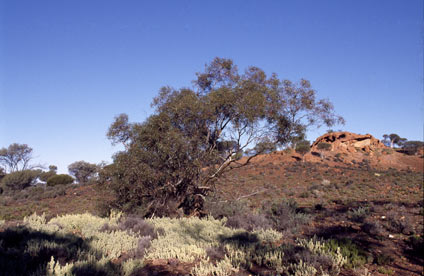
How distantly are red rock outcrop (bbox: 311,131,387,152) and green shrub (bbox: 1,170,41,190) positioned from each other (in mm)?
50072

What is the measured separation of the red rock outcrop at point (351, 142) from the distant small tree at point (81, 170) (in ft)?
142

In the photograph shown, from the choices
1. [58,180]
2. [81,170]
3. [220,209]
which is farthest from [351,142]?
[220,209]

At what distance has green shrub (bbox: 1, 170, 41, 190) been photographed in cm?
3356

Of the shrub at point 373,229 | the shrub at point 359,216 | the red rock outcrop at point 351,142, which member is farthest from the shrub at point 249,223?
the red rock outcrop at point 351,142

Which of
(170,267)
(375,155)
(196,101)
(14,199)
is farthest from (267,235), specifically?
(375,155)

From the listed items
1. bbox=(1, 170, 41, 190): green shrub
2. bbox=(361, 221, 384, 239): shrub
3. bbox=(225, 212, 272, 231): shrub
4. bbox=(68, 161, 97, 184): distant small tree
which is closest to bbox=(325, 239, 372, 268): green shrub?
bbox=(361, 221, 384, 239): shrub

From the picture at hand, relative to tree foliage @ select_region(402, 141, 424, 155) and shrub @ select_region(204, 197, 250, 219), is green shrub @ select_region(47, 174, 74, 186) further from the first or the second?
tree foliage @ select_region(402, 141, 424, 155)

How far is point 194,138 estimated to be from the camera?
10.5 meters

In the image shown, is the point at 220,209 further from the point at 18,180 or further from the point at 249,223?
the point at 18,180

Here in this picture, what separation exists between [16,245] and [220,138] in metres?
7.77

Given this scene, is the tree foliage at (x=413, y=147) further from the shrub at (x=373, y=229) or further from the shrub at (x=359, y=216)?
the shrub at (x=373, y=229)

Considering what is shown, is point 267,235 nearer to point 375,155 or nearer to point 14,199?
point 14,199

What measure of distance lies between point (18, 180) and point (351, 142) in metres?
62.8

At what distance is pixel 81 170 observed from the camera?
45.8 meters
